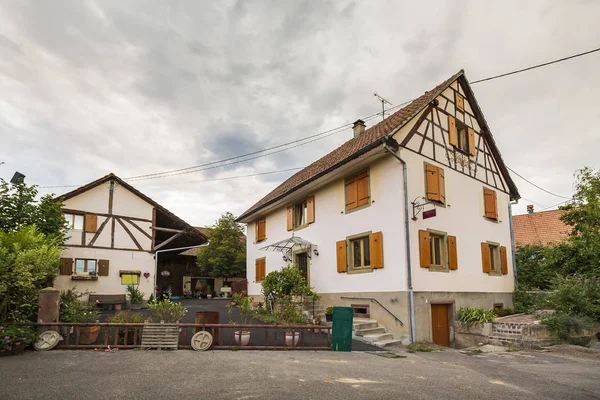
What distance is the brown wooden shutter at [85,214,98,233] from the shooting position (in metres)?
19.9

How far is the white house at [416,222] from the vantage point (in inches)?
476

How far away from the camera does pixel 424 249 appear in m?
12.2

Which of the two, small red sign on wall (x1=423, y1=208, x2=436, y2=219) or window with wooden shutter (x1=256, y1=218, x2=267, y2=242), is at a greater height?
window with wooden shutter (x1=256, y1=218, x2=267, y2=242)

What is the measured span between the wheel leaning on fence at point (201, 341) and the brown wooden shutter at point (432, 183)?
7781mm

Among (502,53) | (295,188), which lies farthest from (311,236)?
(502,53)

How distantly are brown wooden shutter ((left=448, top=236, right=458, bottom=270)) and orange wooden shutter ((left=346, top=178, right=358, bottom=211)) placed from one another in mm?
3315

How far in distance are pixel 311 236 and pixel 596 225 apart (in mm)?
10955

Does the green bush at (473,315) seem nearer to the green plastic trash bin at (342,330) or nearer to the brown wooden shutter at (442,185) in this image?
the brown wooden shutter at (442,185)

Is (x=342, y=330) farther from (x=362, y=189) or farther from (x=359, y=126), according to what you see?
(x=359, y=126)

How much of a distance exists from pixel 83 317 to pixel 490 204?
46.1ft

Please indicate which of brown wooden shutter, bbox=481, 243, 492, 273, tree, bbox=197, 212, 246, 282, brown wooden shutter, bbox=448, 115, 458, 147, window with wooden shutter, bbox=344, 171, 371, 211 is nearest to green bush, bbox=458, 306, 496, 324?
brown wooden shutter, bbox=481, 243, 492, 273

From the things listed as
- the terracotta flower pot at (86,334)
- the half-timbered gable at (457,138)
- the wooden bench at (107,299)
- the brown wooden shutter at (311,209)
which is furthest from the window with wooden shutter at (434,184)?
the wooden bench at (107,299)

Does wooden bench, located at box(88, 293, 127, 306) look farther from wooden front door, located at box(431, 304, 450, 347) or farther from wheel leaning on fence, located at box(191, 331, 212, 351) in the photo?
wooden front door, located at box(431, 304, 450, 347)

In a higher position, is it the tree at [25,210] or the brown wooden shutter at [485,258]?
the tree at [25,210]
